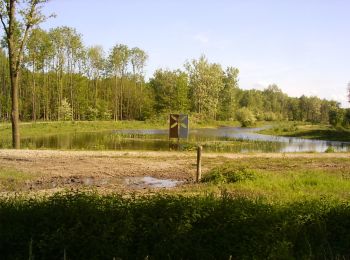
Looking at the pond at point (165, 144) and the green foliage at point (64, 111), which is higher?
the green foliage at point (64, 111)

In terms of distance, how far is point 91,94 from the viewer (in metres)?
80.1

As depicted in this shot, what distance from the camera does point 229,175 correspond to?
49.8 feet

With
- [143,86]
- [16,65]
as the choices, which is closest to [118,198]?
[16,65]

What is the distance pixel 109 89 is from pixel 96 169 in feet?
216

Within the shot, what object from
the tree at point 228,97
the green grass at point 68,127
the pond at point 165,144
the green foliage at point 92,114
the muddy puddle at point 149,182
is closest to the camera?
the muddy puddle at point 149,182

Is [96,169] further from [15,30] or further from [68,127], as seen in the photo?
[68,127]

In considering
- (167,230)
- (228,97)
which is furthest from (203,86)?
(167,230)

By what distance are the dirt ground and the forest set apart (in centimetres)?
3833

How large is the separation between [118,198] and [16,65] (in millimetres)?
20675

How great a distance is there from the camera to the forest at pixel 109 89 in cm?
6794

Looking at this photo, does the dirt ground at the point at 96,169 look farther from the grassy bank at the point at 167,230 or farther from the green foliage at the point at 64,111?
the green foliage at the point at 64,111

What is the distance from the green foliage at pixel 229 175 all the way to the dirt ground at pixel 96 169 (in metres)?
1.18

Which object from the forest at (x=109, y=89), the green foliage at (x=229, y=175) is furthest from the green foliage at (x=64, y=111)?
the green foliage at (x=229, y=175)

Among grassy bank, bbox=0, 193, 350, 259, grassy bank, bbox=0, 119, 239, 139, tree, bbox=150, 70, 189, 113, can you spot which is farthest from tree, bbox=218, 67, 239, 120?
grassy bank, bbox=0, 193, 350, 259
